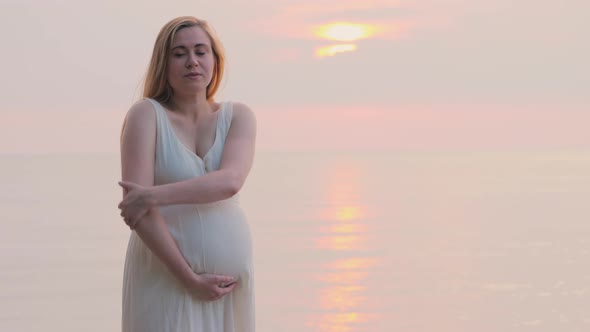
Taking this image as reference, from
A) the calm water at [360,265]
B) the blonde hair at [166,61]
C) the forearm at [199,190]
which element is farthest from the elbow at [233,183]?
the calm water at [360,265]

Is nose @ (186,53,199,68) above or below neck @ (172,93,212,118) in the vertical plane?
above

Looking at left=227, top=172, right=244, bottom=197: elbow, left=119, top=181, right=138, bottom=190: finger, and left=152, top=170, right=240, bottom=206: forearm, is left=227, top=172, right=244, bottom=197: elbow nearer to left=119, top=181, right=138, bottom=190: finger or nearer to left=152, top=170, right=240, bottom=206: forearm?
left=152, top=170, right=240, bottom=206: forearm

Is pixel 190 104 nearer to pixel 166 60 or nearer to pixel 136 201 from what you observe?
pixel 166 60

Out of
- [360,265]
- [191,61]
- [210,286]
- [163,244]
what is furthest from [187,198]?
[360,265]

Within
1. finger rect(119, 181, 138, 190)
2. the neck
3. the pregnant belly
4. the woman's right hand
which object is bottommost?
the woman's right hand

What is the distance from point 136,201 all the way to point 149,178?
92 mm

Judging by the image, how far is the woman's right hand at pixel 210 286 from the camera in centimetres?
290

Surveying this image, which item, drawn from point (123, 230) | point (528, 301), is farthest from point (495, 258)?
point (123, 230)

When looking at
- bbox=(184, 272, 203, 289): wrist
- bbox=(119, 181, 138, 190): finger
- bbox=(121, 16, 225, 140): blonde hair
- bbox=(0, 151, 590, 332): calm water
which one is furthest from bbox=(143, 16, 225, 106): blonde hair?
bbox=(0, 151, 590, 332): calm water

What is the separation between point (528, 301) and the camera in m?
12.0

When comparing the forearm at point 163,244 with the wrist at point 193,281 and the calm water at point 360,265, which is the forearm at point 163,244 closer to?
the wrist at point 193,281

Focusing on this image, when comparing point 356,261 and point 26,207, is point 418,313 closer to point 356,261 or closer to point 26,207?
point 356,261

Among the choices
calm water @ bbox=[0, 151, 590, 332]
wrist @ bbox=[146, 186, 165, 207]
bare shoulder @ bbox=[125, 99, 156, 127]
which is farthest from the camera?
calm water @ bbox=[0, 151, 590, 332]

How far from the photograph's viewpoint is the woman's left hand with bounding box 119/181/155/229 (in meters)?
2.78
